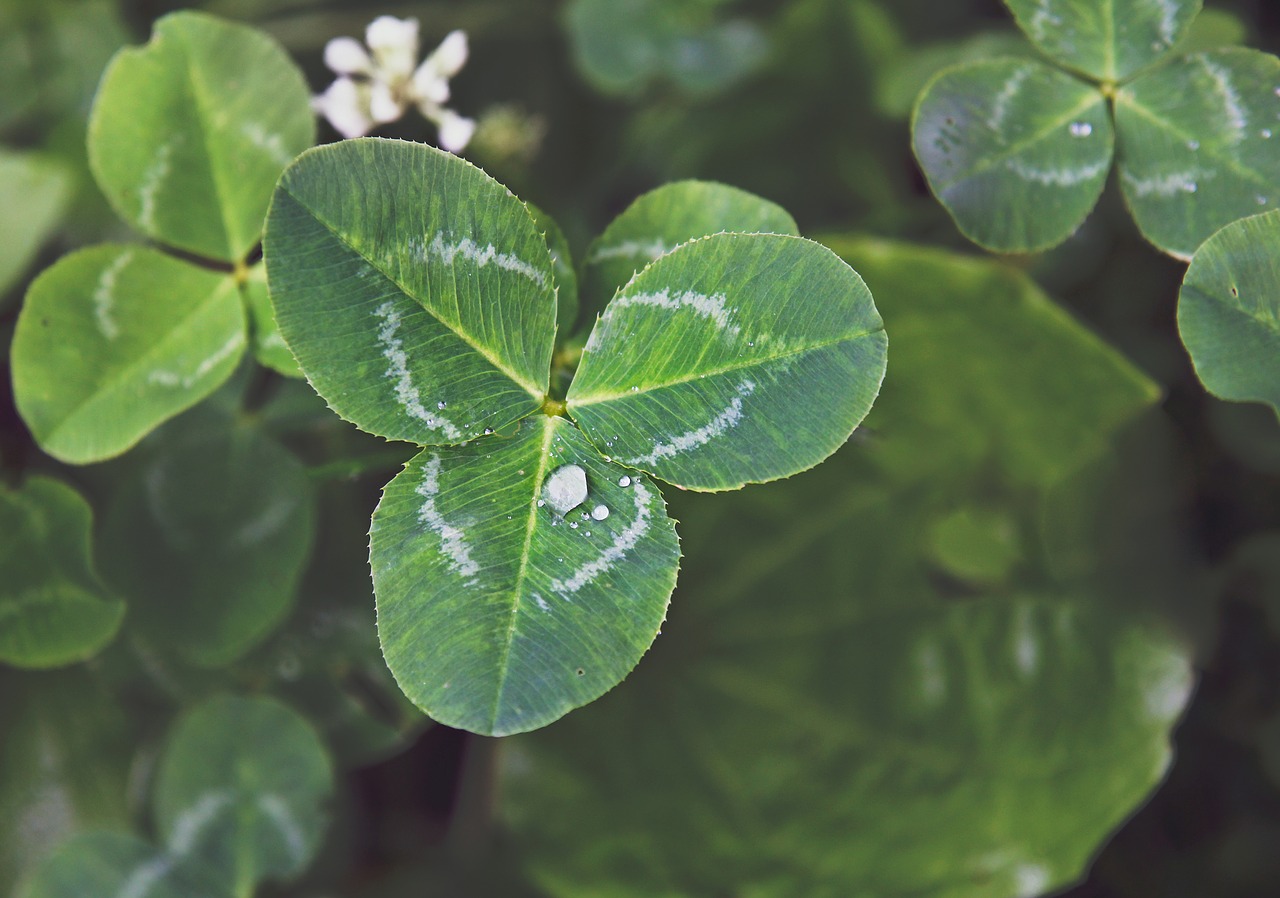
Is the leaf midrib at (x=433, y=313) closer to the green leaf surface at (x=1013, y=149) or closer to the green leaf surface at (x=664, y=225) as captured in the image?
the green leaf surface at (x=664, y=225)

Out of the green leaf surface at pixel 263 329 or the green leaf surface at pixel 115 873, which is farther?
the green leaf surface at pixel 115 873

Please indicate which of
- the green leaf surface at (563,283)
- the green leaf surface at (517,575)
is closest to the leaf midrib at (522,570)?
the green leaf surface at (517,575)

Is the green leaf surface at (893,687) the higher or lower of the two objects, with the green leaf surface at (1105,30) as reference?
lower

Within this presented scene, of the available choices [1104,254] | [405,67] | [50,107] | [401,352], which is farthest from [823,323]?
[50,107]

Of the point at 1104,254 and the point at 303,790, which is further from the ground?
the point at 1104,254

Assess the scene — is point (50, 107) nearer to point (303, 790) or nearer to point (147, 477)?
point (147, 477)

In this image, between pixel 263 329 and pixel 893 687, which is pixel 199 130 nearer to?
pixel 263 329

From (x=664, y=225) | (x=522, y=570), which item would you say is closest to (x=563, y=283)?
(x=664, y=225)

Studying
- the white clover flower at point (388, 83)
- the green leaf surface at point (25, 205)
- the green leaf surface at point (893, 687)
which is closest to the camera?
the white clover flower at point (388, 83)

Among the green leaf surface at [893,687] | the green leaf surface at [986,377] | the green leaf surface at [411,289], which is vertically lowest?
the green leaf surface at [893,687]

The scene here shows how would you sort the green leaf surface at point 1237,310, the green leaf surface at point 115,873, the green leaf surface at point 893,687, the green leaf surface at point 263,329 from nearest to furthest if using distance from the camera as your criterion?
the green leaf surface at point 1237,310 → the green leaf surface at point 263,329 → the green leaf surface at point 115,873 → the green leaf surface at point 893,687
